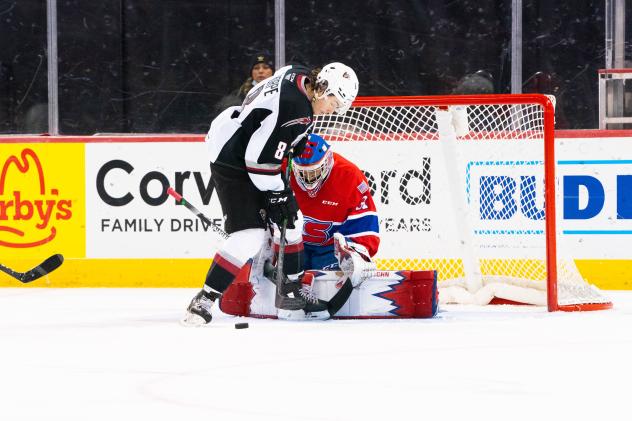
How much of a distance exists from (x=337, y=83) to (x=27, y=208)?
2488mm

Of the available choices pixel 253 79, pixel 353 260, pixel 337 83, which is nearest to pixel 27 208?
pixel 253 79

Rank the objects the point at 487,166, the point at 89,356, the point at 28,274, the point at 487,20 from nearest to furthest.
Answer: the point at 89,356, the point at 28,274, the point at 487,166, the point at 487,20

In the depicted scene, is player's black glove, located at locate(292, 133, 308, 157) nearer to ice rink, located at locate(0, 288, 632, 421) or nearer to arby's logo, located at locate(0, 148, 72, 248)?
ice rink, located at locate(0, 288, 632, 421)

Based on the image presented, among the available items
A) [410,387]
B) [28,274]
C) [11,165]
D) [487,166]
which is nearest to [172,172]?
[11,165]

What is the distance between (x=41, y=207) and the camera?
5992 millimetres

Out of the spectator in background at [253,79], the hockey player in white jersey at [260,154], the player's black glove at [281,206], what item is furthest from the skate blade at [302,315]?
the spectator in background at [253,79]

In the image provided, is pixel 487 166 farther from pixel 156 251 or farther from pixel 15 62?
pixel 15 62

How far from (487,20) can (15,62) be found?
10.3ft

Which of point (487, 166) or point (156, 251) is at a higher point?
point (487, 166)

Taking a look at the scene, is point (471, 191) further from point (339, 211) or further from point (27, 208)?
point (27, 208)

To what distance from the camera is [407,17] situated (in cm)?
744

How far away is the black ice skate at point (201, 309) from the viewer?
4145 mm

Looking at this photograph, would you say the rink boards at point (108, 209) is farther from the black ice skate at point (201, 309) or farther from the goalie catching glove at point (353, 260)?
the black ice skate at point (201, 309)

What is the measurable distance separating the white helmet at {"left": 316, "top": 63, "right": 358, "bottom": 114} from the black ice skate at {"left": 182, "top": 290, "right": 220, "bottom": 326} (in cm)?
85
